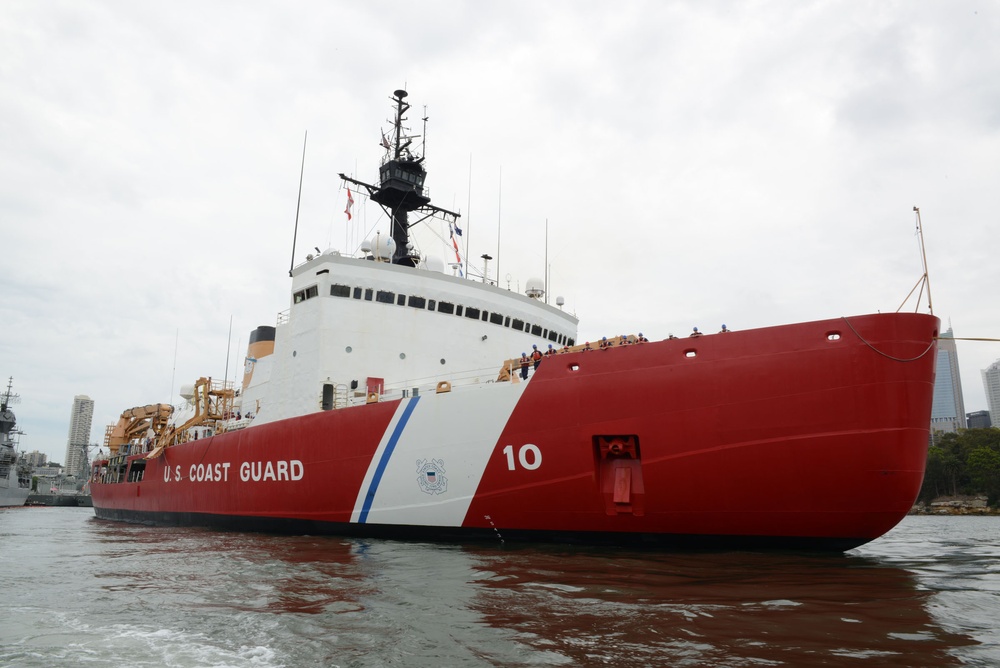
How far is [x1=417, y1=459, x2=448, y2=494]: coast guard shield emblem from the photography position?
12.3m

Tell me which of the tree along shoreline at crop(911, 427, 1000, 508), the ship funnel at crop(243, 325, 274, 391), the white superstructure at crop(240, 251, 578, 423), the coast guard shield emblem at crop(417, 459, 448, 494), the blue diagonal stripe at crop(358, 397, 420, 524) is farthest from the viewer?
the tree along shoreline at crop(911, 427, 1000, 508)

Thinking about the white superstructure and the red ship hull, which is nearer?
the red ship hull

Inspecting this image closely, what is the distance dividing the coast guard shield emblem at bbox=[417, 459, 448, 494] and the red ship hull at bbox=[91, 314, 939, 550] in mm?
35

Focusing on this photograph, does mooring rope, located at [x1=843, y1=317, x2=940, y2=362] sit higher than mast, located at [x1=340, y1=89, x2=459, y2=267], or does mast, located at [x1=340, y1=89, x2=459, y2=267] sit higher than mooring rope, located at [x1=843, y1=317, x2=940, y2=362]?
mast, located at [x1=340, y1=89, x2=459, y2=267]

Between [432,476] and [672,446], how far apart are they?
479cm

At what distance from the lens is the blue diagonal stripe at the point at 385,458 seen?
42.1 ft

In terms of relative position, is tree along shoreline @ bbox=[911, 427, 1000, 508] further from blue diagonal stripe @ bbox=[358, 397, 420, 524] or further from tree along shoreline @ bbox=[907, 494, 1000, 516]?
blue diagonal stripe @ bbox=[358, 397, 420, 524]

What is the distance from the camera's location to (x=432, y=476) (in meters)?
12.4

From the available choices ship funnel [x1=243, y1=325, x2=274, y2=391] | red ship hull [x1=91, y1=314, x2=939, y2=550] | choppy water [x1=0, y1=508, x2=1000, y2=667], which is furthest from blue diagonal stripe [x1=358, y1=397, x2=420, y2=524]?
ship funnel [x1=243, y1=325, x2=274, y2=391]

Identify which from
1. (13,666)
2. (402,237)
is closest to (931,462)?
(402,237)

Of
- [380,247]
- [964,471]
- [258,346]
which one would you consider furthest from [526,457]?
[964,471]

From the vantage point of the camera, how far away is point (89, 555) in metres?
12.8

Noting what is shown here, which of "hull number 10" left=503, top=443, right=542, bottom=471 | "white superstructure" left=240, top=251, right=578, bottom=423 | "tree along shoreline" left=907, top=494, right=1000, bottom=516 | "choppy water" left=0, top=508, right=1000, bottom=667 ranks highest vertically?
"white superstructure" left=240, top=251, right=578, bottom=423

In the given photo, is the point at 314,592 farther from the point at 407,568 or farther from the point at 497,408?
the point at 497,408
